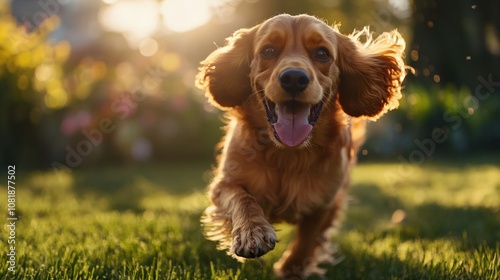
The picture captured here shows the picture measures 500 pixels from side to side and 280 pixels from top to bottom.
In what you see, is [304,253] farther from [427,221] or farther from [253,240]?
[427,221]

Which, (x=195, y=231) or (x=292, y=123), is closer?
(x=292, y=123)

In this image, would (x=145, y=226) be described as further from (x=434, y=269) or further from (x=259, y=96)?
(x=434, y=269)

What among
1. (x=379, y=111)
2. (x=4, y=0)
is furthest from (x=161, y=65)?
(x=379, y=111)

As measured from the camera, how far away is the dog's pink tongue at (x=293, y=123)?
8.95 feet

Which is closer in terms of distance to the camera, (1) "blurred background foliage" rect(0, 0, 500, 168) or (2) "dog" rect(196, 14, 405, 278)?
(2) "dog" rect(196, 14, 405, 278)

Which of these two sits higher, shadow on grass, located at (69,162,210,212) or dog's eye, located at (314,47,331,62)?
dog's eye, located at (314,47,331,62)

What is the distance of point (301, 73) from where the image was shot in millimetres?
2637

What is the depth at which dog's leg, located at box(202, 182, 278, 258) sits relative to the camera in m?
2.41

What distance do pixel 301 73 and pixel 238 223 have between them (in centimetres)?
73

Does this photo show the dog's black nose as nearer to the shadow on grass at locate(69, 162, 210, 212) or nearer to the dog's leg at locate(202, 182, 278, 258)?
the dog's leg at locate(202, 182, 278, 258)

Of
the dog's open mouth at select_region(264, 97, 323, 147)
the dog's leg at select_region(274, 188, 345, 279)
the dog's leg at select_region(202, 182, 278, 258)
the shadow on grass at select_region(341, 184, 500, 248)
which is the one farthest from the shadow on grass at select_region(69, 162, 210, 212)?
the dog's open mouth at select_region(264, 97, 323, 147)

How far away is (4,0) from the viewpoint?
9352 mm

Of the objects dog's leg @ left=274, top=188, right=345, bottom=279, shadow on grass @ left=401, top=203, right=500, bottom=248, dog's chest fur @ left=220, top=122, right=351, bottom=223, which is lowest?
shadow on grass @ left=401, top=203, right=500, bottom=248

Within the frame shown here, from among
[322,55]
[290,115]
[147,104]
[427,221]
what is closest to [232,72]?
[322,55]
